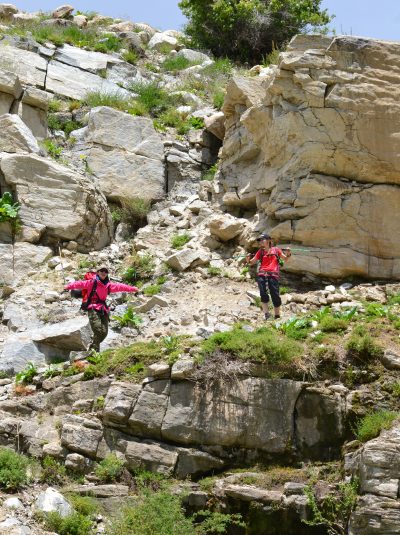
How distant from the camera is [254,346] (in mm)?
11414

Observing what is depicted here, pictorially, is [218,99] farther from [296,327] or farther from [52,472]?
[52,472]

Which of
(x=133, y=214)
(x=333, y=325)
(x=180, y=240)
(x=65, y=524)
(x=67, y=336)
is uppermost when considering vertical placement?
(x=133, y=214)

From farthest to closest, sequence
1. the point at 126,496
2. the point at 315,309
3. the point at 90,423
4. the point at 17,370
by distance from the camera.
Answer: the point at 315,309
the point at 17,370
the point at 90,423
the point at 126,496

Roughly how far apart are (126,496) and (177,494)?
65 cm

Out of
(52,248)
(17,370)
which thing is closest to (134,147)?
(52,248)

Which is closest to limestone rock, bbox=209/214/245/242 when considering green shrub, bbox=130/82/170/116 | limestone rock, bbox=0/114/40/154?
limestone rock, bbox=0/114/40/154

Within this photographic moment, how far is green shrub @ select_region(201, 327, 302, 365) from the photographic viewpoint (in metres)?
11.3

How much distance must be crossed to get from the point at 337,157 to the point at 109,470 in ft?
25.0

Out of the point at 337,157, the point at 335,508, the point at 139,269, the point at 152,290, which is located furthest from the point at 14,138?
the point at 335,508

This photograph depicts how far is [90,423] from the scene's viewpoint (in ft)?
36.2

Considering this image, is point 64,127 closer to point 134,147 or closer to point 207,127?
point 134,147

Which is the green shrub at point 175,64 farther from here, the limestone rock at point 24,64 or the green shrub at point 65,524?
the green shrub at point 65,524

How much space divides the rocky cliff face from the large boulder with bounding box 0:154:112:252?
3568 mm

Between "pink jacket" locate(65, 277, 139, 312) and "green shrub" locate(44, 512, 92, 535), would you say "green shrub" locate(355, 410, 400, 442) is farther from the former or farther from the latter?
"pink jacket" locate(65, 277, 139, 312)
